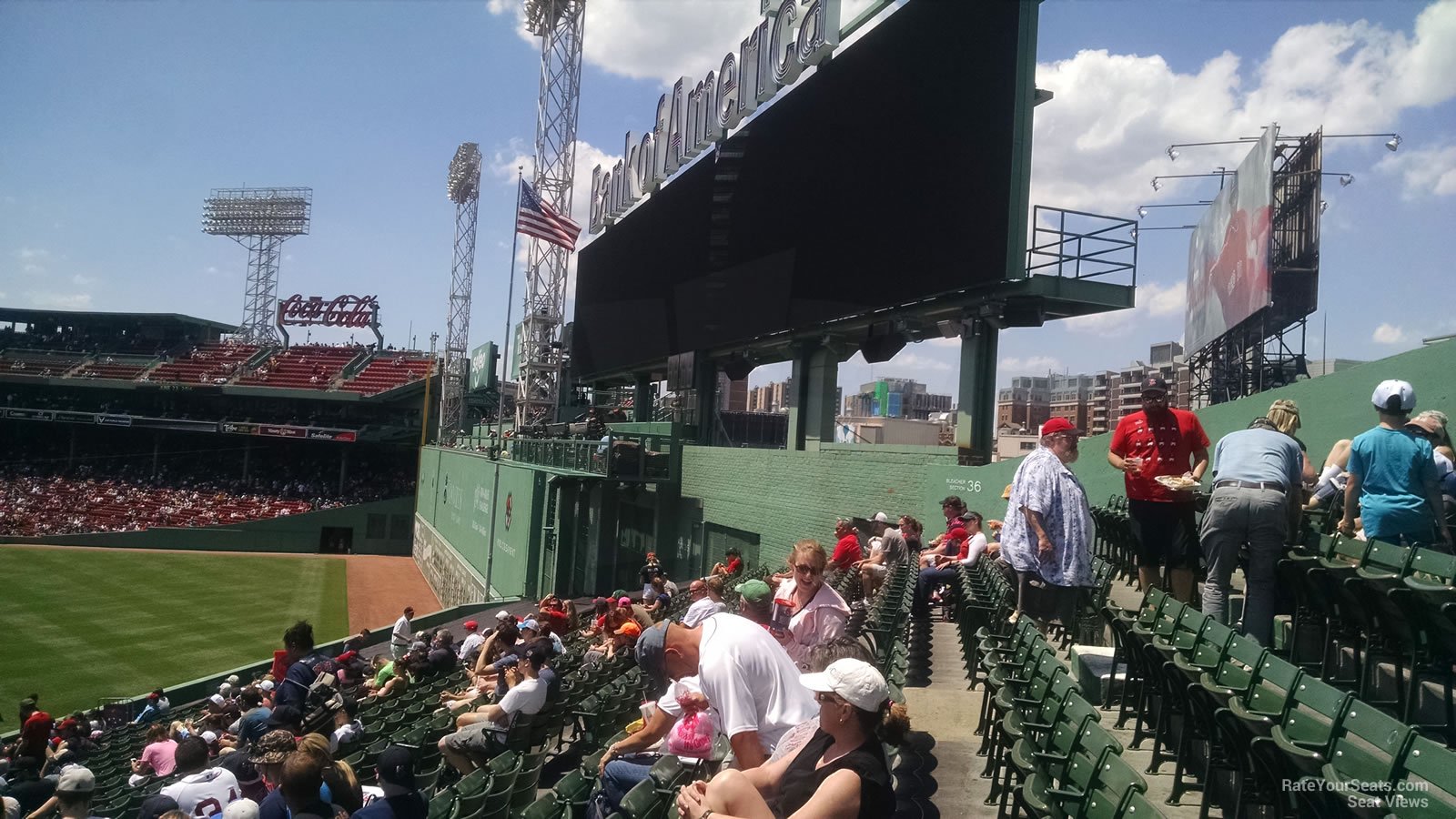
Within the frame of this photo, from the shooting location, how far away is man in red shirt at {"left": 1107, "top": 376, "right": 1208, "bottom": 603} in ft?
18.7

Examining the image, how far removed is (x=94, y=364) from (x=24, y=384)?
352 cm

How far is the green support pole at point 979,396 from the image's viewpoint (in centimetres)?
1315

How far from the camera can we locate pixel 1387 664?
4.70 m

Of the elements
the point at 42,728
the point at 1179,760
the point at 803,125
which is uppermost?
the point at 803,125

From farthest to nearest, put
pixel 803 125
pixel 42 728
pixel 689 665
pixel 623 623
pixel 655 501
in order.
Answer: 1. pixel 655 501
2. pixel 803 125
3. pixel 42 728
4. pixel 623 623
5. pixel 689 665

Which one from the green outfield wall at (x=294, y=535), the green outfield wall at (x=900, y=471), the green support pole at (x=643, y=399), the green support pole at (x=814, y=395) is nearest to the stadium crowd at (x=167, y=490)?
the green outfield wall at (x=294, y=535)

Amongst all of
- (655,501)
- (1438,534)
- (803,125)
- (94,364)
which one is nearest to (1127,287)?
(803,125)

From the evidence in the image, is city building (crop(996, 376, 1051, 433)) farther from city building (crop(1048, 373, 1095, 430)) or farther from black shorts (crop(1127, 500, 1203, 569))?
black shorts (crop(1127, 500, 1203, 569))

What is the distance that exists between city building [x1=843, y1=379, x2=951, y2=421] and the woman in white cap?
89.6ft

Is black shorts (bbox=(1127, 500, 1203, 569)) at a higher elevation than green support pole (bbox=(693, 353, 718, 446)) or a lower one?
lower

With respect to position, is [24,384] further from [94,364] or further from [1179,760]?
[1179,760]

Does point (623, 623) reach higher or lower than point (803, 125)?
lower

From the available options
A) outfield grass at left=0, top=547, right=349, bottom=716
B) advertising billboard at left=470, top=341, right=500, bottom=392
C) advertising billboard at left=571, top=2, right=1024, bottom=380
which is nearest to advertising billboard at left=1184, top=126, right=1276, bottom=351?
advertising billboard at left=571, top=2, right=1024, bottom=380

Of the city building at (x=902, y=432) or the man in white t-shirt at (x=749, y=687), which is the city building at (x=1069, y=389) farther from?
the man in white t-shirt at (x=749, y=687)
